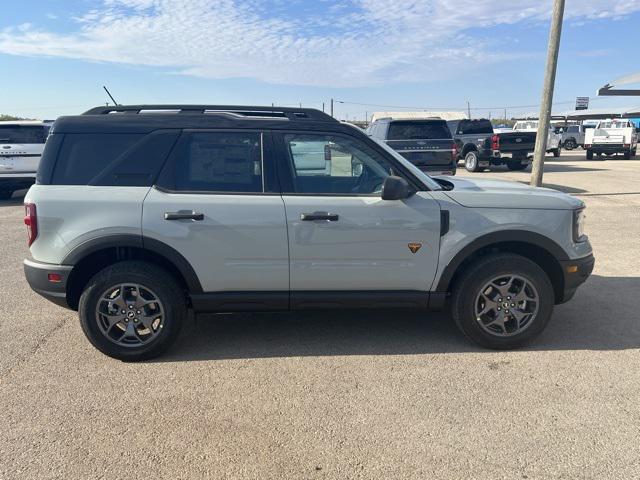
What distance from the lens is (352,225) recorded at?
151 inches

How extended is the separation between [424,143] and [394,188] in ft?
25.8

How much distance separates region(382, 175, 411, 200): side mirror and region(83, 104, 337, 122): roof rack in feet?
2.39

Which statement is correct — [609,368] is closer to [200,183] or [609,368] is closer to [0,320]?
[200,183]

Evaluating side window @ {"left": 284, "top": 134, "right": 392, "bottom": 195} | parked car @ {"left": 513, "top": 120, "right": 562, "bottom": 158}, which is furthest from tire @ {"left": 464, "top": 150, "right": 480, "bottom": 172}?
side window @ {"left": 284, "top": 134, "right": 392, "bottom": 195}

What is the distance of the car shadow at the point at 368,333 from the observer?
161 inches

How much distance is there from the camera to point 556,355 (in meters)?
3.98

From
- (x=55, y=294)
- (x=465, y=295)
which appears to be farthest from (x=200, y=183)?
(x=465, y=295)

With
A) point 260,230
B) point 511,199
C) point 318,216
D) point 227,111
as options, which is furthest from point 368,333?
point 227,111

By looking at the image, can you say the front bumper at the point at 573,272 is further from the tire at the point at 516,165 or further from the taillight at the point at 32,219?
the tire at the point at 516,165

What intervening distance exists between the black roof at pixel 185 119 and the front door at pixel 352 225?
0.14 metres

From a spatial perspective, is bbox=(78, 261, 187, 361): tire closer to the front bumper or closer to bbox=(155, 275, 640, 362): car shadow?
bbox=(155, 275, 640, 362): car shadow

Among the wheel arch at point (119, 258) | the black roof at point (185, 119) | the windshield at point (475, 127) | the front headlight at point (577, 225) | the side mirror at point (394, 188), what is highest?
the windshield at point (475, 127)

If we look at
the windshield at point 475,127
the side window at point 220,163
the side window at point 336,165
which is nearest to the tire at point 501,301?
the side window at point 336,165

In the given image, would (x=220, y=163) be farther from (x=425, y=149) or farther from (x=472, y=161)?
(x=472, y=161)
